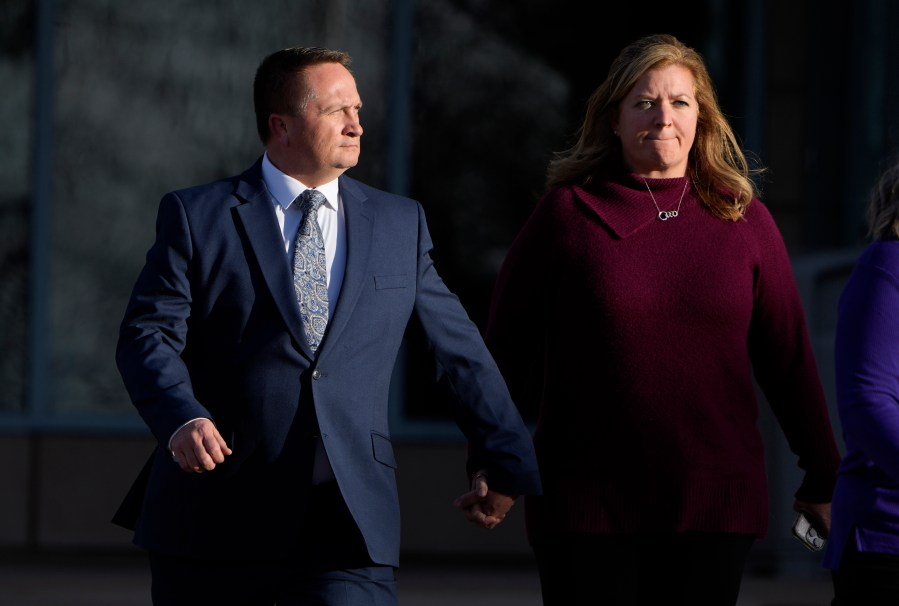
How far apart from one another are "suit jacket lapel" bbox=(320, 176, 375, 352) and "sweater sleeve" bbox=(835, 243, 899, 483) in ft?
3.40

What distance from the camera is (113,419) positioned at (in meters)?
8.55

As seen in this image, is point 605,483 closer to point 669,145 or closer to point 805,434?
point 805,434

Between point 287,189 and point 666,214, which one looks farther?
point 666,214

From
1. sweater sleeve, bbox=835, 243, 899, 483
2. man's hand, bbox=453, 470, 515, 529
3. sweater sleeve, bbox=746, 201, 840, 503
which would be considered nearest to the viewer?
sweater sleeve, bbox=835, 243, 899, 483

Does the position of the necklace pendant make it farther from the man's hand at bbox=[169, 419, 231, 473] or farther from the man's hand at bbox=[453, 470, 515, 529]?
the man's hand at bbox=[169, 419, 231, 473]

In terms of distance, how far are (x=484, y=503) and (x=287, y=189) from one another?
834 millimetres

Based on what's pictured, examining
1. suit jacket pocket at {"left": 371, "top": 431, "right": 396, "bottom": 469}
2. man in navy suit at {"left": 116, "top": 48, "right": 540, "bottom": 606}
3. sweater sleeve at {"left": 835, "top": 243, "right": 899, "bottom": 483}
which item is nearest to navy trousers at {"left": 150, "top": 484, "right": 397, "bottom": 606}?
man in navy suit at {"left": 116, "top": 48, "right": 540, "bottom": 606}

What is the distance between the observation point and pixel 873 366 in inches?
137

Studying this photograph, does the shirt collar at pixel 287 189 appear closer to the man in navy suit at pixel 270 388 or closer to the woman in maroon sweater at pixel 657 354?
the man in navy suit at pixel 270 388

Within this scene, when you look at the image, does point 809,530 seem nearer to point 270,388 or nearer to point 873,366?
point 873,366

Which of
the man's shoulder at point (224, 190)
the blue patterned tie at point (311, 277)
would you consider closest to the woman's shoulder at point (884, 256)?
the blue patterned tie at point (311, 277)

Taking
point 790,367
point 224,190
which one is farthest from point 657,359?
point 224,190

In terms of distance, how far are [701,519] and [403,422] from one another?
484 centimetres

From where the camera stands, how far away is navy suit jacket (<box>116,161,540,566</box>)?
354 cm
